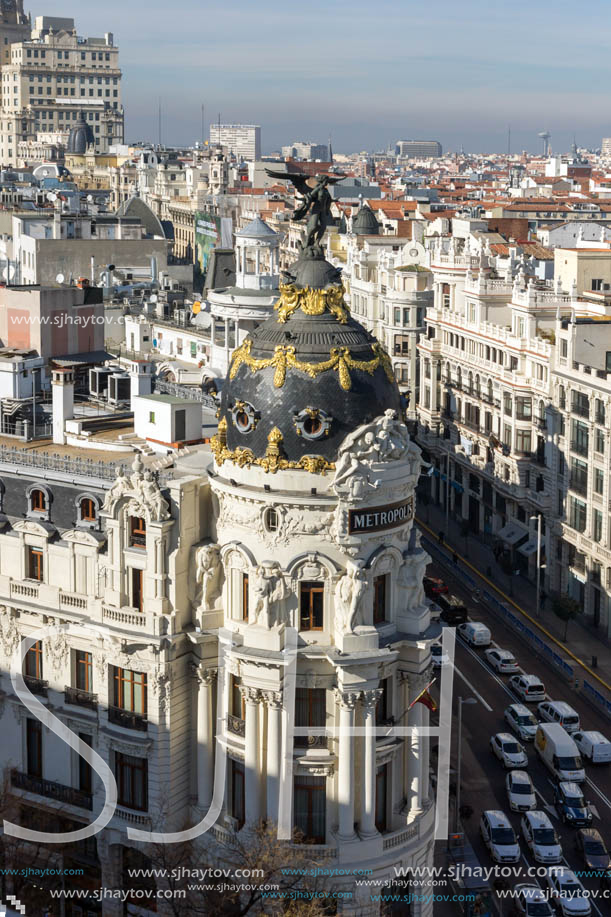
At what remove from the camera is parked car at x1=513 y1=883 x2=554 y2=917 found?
75.2 metres

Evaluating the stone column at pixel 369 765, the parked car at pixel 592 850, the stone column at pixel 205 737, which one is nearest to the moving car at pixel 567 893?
the parked car at pixel 592 850

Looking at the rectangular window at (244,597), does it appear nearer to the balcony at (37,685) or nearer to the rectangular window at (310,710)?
the rectangular window at (310,710)

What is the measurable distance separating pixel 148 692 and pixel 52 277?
285 feet

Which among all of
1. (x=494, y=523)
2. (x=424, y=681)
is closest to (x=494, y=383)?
(x=494, y=523)

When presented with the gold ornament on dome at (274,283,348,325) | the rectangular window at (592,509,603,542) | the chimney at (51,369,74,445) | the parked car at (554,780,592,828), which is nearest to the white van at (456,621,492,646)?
the rectangular window at (592,509,603,542)

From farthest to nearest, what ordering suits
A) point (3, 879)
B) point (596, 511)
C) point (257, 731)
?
point (596, 511)
point (3, 879)
point (257, 731)

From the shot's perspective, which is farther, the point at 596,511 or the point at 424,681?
the point at 596,511

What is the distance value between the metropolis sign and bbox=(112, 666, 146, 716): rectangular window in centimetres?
1282

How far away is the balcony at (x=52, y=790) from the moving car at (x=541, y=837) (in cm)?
2456

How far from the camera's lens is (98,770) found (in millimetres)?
73000

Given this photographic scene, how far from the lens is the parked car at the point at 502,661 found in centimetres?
10756

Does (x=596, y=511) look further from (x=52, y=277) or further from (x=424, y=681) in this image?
(x=52, y=277)

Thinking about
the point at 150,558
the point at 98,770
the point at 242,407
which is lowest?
the point at 98,770

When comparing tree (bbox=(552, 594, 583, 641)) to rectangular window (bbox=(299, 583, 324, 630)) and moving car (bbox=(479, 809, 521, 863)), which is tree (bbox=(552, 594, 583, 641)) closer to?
moving car (bbox=(479, 809, 521, 863))
